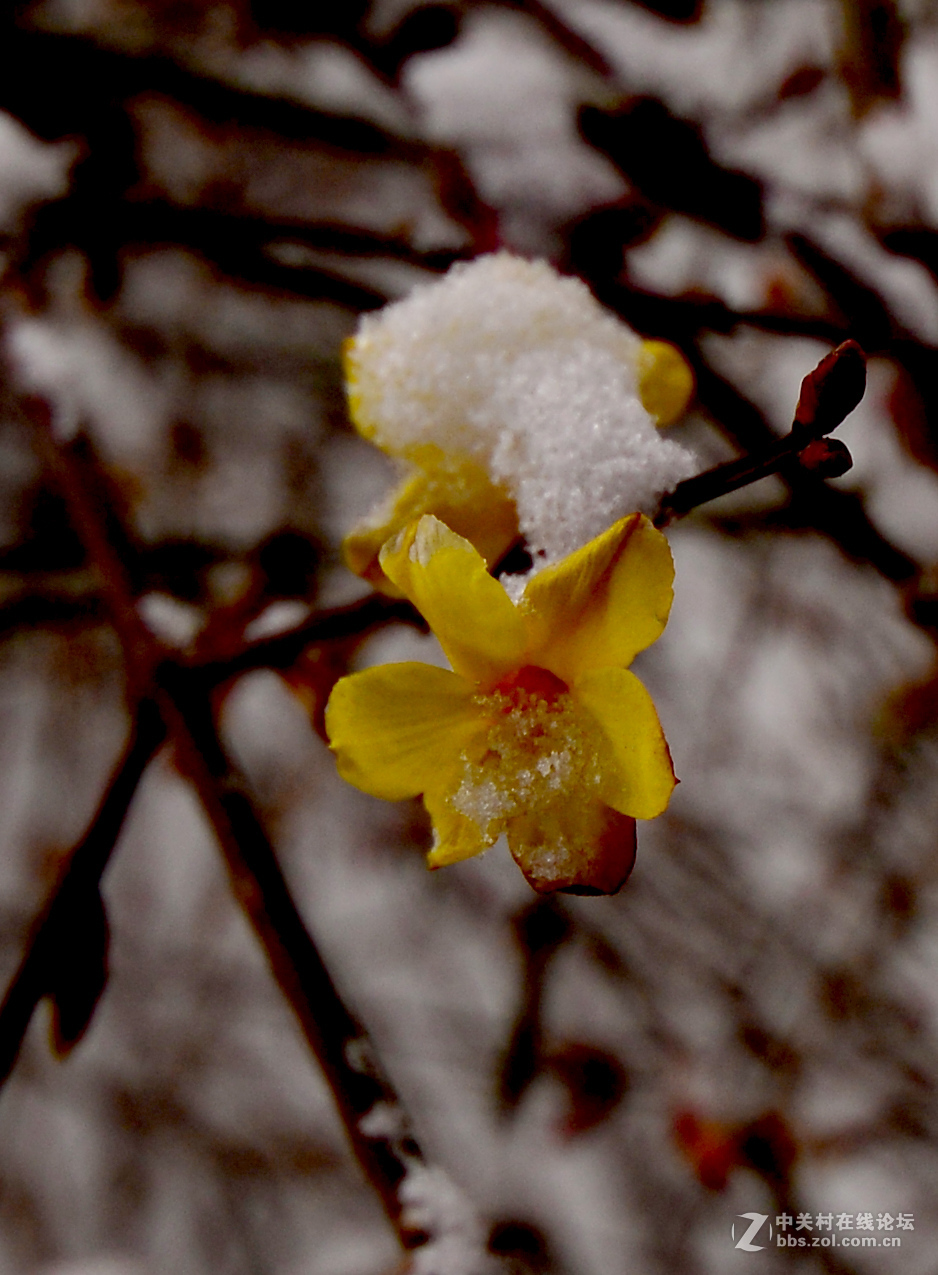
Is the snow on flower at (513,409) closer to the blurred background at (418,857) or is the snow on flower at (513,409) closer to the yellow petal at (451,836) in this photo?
the yellow petal at (451,836)

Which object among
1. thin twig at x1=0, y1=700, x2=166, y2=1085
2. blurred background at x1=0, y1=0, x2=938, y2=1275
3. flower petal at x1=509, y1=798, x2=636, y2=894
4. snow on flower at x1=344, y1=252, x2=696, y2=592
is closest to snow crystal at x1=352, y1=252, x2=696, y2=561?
snow on flower at x1=344, y1=252, x2=696, y2=592

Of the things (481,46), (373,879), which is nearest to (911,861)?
(373,879)

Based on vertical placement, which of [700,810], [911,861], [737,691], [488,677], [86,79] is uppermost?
[86,79]

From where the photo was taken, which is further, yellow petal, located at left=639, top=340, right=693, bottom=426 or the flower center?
yellow petal, located at left=639, top=340, right=693, bottom=426

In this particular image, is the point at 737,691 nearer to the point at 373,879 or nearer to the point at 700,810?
the point at 700,810

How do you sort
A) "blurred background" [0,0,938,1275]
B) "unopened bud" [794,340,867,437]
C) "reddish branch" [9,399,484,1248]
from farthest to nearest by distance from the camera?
"blurred background" [0,0,938,1275] → "reddish branch" [9,399,484,1248] → "unopened bud" [794,340,867,437]

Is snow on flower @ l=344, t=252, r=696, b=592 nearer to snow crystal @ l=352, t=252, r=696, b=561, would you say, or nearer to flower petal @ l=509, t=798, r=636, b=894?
snow crystal @ l=352, t=252, r=696, b=561

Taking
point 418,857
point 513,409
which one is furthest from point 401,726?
point 418,857

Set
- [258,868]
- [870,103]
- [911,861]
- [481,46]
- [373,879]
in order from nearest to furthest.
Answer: [258,868], [870,103], [481,46], [911,861], [373,879]
